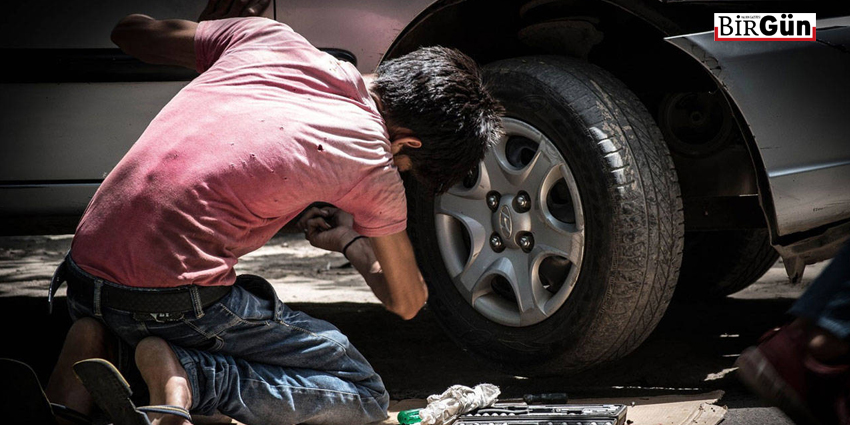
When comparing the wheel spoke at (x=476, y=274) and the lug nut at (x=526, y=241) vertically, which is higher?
the lug nut at (x=526, y=241)

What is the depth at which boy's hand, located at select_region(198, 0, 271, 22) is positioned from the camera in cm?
282

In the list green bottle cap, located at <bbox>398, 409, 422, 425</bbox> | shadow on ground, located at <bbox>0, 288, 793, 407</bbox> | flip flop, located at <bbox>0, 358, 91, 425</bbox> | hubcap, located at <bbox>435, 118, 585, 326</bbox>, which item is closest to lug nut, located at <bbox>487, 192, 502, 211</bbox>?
hubcap, located at <bbox>435, 118, 585, 326</bbox>

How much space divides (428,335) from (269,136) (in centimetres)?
183

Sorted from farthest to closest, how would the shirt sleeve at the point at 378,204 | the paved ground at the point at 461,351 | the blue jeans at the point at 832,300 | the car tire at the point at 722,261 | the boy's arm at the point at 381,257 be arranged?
the car tire at the point at 722,261, the paved ground at the point at 461,351, the boy's arm at the point at 381,257, the shirt sleeve at the point at 378,204, the blue jeans at the point at 832,300

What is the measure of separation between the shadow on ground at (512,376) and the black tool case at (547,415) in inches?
10.8

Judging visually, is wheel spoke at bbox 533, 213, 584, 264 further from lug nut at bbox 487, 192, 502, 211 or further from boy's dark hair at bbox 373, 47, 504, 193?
boy's dark hair at bbox 373, 47, 504, 193

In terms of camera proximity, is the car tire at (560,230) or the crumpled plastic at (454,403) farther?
the car tire at (560,230)

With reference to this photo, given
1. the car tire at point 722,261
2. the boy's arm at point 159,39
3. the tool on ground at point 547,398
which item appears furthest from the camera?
the car tire at point 722,261

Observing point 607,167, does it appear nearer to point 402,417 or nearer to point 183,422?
point 402,417

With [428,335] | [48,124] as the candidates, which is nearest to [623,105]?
[428,335]

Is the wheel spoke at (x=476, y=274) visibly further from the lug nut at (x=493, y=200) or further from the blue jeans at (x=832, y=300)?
the blue jeans at (x=832, y=300)

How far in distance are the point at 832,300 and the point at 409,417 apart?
4.24 ft

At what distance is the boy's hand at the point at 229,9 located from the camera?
2820mm

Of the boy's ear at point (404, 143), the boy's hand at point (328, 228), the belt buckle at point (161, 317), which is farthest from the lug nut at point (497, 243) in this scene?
the belt buckle at point (161, 317)
